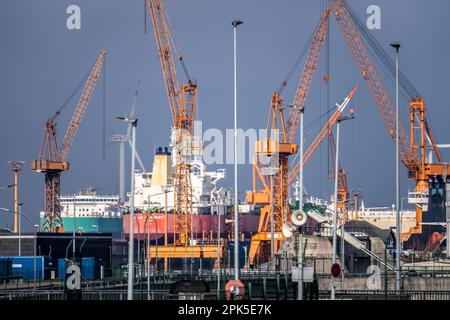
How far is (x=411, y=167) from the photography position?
168m

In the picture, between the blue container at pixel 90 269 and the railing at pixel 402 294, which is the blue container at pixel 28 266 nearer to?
the blue container at pixel 90 269

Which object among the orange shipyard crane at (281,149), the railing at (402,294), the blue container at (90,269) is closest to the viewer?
the railing at (402,294)

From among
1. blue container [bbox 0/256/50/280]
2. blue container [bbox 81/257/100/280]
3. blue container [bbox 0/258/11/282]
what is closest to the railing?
blue container [bbox 0/258/11/282]

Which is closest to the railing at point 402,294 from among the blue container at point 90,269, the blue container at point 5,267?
the blue container at point 5,267

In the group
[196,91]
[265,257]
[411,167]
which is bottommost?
[265,257]

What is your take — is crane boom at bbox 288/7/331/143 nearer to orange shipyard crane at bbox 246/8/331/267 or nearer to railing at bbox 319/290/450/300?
orange shipyard crane at bbox 246/8/331/267

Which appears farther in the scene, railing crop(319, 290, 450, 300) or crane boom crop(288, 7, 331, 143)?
crane boom crop(288, 7, 331, 143)

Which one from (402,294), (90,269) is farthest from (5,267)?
(402,294)

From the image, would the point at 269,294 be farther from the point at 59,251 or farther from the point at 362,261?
the point at 59,251

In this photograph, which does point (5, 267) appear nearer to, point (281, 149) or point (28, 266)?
point (28, 266)

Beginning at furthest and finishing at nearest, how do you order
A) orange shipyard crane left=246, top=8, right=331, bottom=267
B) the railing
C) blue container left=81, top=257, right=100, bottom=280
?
orange shipyard crane left=246, top=8, right=331, bottom=267 → blue container left=81, top=257, right=100, bottom=280 → the railing
